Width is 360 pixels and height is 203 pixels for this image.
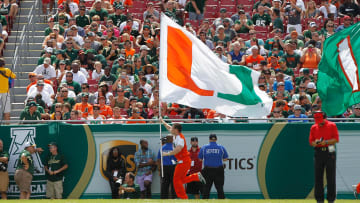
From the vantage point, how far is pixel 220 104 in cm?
1617

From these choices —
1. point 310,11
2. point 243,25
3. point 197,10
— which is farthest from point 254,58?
point 310,11

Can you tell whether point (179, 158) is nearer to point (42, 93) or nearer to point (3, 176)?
point (3, 176)

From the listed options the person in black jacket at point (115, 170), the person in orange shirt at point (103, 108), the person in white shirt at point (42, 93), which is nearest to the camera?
the person in black jacket at point (115, 170)

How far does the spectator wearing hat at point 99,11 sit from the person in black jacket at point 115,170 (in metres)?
8.72

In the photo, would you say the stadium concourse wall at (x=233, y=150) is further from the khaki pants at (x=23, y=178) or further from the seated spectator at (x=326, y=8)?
the seated spectator at (x=326, y=8)

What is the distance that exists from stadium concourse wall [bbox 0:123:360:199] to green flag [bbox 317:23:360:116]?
193 centimetres

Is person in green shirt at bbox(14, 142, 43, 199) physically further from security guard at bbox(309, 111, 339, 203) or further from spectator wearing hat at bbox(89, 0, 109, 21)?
spectator wearing hat at bbox(89, 0, 109, 21)

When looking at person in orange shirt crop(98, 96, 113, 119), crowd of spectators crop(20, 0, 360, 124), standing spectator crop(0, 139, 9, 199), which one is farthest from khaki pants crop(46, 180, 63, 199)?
person in orange shirt crop(98, 96, 113, 119)

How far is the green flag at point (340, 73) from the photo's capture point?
16609 mm

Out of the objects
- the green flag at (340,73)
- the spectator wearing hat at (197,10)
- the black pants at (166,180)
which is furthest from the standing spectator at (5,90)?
the green flag at (340,73)

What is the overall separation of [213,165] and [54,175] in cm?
350

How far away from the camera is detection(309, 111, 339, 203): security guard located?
49.9 feet

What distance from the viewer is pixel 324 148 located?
15.3 meters

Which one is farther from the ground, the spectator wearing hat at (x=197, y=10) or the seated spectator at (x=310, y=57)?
the spectator wearing hat at (x=197, y=10)
